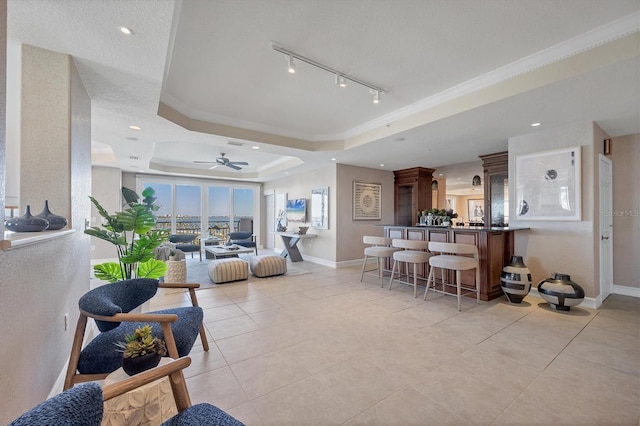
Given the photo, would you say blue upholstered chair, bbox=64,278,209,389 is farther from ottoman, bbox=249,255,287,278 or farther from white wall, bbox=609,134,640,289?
white wall, bbox=609,134,640,289

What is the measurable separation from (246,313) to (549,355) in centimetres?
312

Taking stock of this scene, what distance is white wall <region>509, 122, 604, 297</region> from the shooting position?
11.5 feet

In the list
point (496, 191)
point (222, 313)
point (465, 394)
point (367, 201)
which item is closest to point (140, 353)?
point (222, 313)

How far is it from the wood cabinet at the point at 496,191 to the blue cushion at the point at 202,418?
6.28 metres

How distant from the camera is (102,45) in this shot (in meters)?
2.02

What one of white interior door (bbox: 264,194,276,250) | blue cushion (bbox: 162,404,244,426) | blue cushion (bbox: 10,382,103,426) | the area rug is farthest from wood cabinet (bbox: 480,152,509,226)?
blue cushion (bbox: 10,382,103,426)

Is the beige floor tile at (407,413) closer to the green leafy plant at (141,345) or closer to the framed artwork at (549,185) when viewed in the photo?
the green leafy plant at (141,345)

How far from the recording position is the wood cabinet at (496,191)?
18.1ft

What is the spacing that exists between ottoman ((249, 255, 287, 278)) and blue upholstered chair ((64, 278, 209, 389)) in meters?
3.13

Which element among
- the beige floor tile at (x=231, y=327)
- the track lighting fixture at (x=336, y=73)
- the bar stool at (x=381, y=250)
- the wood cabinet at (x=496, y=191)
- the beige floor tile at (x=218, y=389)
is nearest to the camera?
the beige floor tile at (x=218, y=389)

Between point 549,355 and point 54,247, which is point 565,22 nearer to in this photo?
point 549,355

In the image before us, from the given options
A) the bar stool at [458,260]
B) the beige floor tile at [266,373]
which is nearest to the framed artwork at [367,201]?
the bar stool at [458,260]

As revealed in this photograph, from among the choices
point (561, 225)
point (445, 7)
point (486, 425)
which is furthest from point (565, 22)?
point (486, 425)

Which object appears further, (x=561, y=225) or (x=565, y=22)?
(x=561, y=225)
